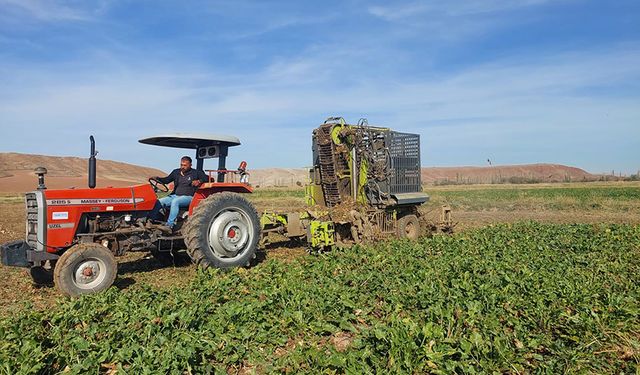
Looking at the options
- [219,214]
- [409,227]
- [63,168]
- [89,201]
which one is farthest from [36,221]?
[63,168]

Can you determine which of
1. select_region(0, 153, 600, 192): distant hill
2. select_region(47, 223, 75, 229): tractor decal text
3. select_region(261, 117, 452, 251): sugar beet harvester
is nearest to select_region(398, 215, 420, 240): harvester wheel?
select_region(261, 117, 452, 251): sugar beet harvester

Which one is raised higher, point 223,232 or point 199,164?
point 199,164

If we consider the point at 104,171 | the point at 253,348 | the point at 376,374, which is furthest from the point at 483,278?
the point at 104,171

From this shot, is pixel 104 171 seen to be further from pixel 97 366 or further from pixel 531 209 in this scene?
pixel 97 366

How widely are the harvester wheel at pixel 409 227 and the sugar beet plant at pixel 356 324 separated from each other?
4272 mm

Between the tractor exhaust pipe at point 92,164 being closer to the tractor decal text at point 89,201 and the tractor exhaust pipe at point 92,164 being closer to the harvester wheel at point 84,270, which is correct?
the tractor decal text at point 89,201

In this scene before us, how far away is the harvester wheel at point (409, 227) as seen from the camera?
11438 millimetres

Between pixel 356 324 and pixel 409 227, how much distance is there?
7.19 m

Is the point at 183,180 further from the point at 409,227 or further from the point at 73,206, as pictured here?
the point at 409,227

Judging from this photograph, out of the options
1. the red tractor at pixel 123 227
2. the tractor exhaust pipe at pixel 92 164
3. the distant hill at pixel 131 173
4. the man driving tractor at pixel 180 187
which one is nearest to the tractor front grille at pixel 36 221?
the red tractor at pixel 123 227

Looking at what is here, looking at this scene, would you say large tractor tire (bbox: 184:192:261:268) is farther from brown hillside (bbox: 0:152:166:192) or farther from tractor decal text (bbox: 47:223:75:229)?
brown hillside (bbox: 0:152:166:192)

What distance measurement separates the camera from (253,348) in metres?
4.18

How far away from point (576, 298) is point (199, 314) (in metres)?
4.20

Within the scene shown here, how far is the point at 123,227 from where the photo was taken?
24.7ft
